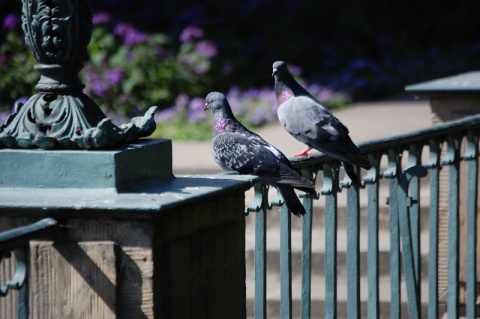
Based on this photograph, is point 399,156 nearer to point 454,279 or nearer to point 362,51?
point 454,279

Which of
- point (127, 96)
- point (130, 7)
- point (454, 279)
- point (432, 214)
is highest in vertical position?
point (130, 7)

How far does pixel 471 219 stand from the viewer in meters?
4.42

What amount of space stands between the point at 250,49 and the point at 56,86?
11.1 meters

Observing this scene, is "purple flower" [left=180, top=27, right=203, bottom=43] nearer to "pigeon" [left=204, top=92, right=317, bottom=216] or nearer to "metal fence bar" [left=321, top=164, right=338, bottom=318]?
"pigeon" [left=204, top=92, right=317, bottom=216]

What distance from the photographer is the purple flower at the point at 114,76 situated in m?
10.8

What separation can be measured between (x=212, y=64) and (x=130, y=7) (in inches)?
107

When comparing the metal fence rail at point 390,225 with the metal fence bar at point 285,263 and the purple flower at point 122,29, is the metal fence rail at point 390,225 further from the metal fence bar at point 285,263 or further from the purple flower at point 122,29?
the purple flower at point 122,29

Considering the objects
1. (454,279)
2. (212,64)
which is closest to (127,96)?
(212,64)

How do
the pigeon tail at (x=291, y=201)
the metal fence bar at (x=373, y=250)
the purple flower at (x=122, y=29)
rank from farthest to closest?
the purple flower at (x=122, y=29)
the metal fence bar at (x=373, y=250)
the pigeon tail at (x=291, y=201)

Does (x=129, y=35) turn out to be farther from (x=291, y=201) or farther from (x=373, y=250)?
(x=291, y=201)

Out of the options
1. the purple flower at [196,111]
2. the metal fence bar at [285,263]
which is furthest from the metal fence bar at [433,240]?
the purple flower at [196,111]

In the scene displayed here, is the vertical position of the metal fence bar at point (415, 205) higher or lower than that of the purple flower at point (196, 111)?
lower

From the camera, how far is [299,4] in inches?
565

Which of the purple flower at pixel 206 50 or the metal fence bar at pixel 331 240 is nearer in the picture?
the metal fence bar at pixel 331 240
